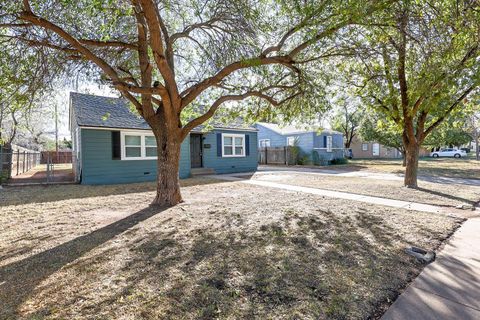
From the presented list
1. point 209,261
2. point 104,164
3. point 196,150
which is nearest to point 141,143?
point 104,164

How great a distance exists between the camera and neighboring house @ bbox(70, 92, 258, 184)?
11039 mm

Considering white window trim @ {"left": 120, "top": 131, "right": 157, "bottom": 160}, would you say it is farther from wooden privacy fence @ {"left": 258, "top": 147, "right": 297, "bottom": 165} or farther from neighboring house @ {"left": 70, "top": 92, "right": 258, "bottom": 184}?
wooden privacy fence @ {"left": 258, "top": 147, "right": 297, "bottom": 165}

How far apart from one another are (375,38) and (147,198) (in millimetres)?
7477

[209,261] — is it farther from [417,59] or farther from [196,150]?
[196,150]

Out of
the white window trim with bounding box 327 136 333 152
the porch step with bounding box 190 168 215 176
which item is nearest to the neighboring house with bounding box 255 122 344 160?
the white window trim with bounding box 327 136 333 152

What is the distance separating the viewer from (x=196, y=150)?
49.9 ft

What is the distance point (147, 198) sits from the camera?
25.8 feet

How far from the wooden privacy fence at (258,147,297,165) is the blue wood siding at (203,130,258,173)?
5.57 meters

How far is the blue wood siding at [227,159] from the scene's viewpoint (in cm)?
1521

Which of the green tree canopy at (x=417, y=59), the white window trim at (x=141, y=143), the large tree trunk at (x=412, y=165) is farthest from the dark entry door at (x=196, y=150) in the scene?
the large tree trunk at (x=412, y=165)

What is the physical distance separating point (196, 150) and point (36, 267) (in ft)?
39.9

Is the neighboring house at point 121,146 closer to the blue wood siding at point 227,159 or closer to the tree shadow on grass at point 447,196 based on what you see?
the blue wood siding at point 227,159

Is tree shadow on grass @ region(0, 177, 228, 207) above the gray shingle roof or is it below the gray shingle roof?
below

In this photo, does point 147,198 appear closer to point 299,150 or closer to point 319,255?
point 319,255
